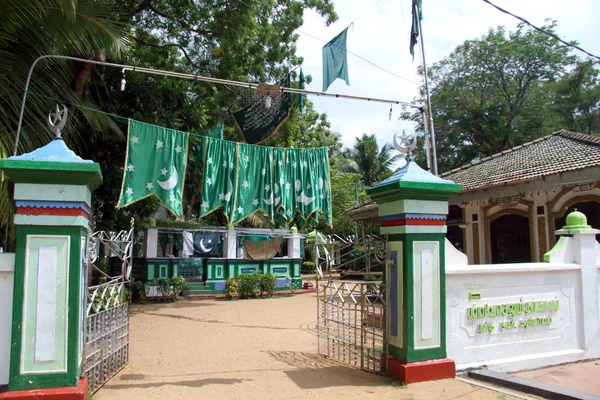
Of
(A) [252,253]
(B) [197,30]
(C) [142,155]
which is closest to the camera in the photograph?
(C) [142,155]

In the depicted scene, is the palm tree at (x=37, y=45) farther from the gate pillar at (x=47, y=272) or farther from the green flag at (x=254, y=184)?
the green flag at (x=254, y=184)

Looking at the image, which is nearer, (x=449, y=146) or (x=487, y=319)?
(x=487, y=319)

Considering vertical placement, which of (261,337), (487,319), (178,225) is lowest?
(261,337)

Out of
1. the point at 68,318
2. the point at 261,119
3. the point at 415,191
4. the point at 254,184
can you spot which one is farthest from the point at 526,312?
the point at 261,119

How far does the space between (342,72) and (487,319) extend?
5500 mm

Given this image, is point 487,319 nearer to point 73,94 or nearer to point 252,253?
point 73,94

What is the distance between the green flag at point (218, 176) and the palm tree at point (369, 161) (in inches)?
1059

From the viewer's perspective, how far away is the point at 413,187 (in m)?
5.71

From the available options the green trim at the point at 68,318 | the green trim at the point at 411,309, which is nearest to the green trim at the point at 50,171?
the green trim at the point at 68,318

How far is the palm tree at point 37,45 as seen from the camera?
7.12 meters

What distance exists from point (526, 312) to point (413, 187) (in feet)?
8.36

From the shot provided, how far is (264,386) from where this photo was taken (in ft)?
18.5

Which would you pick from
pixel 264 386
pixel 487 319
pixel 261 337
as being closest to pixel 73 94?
pixel 261 337

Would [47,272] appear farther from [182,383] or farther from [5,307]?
[182,383]
